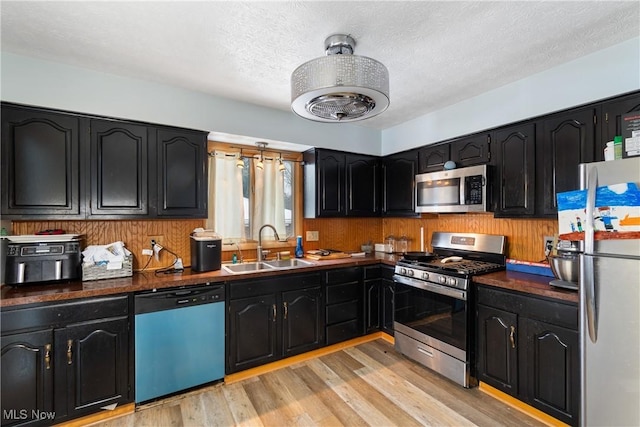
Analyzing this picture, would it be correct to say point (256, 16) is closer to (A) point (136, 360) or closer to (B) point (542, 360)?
(A) point (136, 360)

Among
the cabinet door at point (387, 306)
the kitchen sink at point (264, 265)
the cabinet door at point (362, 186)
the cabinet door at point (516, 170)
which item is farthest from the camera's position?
the cabinet door at point (362, 186)

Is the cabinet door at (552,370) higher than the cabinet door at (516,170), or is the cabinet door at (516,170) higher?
the cabinet door at (516,170)

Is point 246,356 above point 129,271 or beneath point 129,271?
beneath

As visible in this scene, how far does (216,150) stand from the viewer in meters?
3.00

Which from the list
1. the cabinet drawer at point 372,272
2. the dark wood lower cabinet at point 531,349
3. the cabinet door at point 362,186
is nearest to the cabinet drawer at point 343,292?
the cabinet drawer at point 372,272

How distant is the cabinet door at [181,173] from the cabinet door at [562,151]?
2.77 m

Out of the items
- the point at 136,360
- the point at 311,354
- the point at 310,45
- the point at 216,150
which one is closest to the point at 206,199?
the point at 216,150

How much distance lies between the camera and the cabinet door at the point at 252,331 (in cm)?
246

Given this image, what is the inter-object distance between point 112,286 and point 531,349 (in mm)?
2885

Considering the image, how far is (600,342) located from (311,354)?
85.1 inches

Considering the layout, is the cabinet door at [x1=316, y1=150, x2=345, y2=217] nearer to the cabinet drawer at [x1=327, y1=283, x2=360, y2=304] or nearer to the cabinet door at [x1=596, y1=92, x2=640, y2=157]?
the cabinet drawer at [x1=327, y1=283, x2=360, y2=304]

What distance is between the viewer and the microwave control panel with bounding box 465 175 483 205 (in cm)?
261

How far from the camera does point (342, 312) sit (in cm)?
302

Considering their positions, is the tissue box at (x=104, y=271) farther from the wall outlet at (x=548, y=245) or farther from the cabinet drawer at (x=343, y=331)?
the wall outlet at (x=548, y=245)
